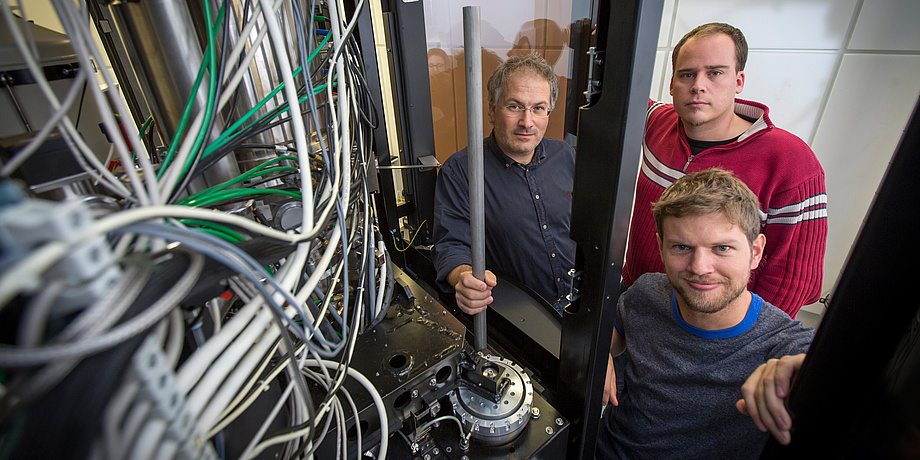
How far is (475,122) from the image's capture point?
1.81 feet

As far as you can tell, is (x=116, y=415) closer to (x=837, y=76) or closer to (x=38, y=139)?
(x=38, y=139)

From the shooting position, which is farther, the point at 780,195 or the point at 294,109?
the point at 780,195

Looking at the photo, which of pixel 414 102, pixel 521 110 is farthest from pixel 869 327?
pixel 414 102

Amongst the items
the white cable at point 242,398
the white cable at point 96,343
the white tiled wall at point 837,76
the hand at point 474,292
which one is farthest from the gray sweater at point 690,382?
the white cable at point 96,343

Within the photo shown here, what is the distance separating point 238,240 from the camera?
383 millimetres

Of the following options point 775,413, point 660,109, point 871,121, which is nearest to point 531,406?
→ point 775,413

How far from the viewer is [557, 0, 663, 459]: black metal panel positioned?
1.50 feet

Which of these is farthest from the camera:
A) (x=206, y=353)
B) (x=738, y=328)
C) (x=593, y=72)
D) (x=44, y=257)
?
(x=738, y=328)

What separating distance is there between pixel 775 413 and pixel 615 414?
0.67 metres

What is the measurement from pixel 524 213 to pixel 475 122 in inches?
33.4

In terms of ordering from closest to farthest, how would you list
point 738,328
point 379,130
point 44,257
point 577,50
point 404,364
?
1. point 44,257
2. point 404,364
3. point 738,328
4. point 379,130
5. point 577,50

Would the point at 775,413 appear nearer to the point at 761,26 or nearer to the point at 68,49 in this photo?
the point at 68,49

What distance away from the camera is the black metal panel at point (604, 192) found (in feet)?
1.50

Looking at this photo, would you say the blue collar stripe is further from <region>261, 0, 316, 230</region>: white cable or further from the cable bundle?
<region>261, 0, 316, 230</region>: white cable
